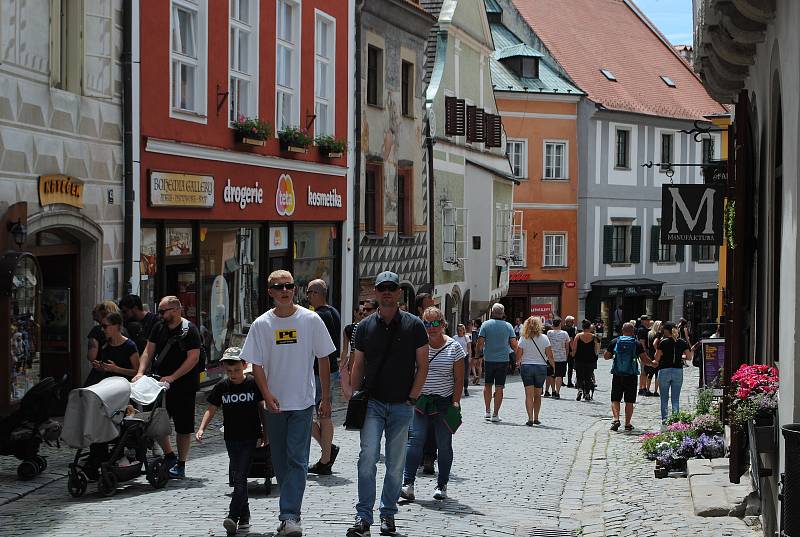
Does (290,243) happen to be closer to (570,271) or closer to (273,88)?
(273,88)

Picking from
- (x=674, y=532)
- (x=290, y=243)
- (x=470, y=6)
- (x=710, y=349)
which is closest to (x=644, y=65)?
(x=470, y=6)

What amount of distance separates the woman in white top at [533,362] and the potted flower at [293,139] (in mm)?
5784

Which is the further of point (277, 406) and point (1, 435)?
point (1, 435)

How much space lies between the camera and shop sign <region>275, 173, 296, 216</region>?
22812mm

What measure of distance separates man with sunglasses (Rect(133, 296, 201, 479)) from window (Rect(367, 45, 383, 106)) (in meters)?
17.4

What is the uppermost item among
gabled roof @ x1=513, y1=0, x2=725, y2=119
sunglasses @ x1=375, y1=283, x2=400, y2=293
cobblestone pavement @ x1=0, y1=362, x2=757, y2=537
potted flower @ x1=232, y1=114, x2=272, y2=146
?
gabled roof @ x1=513, y1=0, x2=725, y2=119

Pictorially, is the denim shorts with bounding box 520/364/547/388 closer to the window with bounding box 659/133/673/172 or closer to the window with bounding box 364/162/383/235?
the window with bounding box 364/162/383/235

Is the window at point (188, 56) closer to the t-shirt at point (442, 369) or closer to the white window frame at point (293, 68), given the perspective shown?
the white window frame at point (293, 68)

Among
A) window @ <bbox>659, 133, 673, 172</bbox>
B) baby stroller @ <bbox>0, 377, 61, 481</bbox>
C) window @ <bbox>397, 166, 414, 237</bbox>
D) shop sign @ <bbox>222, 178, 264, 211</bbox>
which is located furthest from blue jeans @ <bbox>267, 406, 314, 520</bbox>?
window @ <bbox>659, 133, 673, 172</bbox>

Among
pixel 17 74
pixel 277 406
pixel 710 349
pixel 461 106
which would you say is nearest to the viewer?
pixel 277 406

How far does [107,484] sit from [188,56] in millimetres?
10032

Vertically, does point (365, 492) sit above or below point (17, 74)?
below

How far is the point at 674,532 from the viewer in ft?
31.1

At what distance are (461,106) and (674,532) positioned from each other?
27121 millimetres
